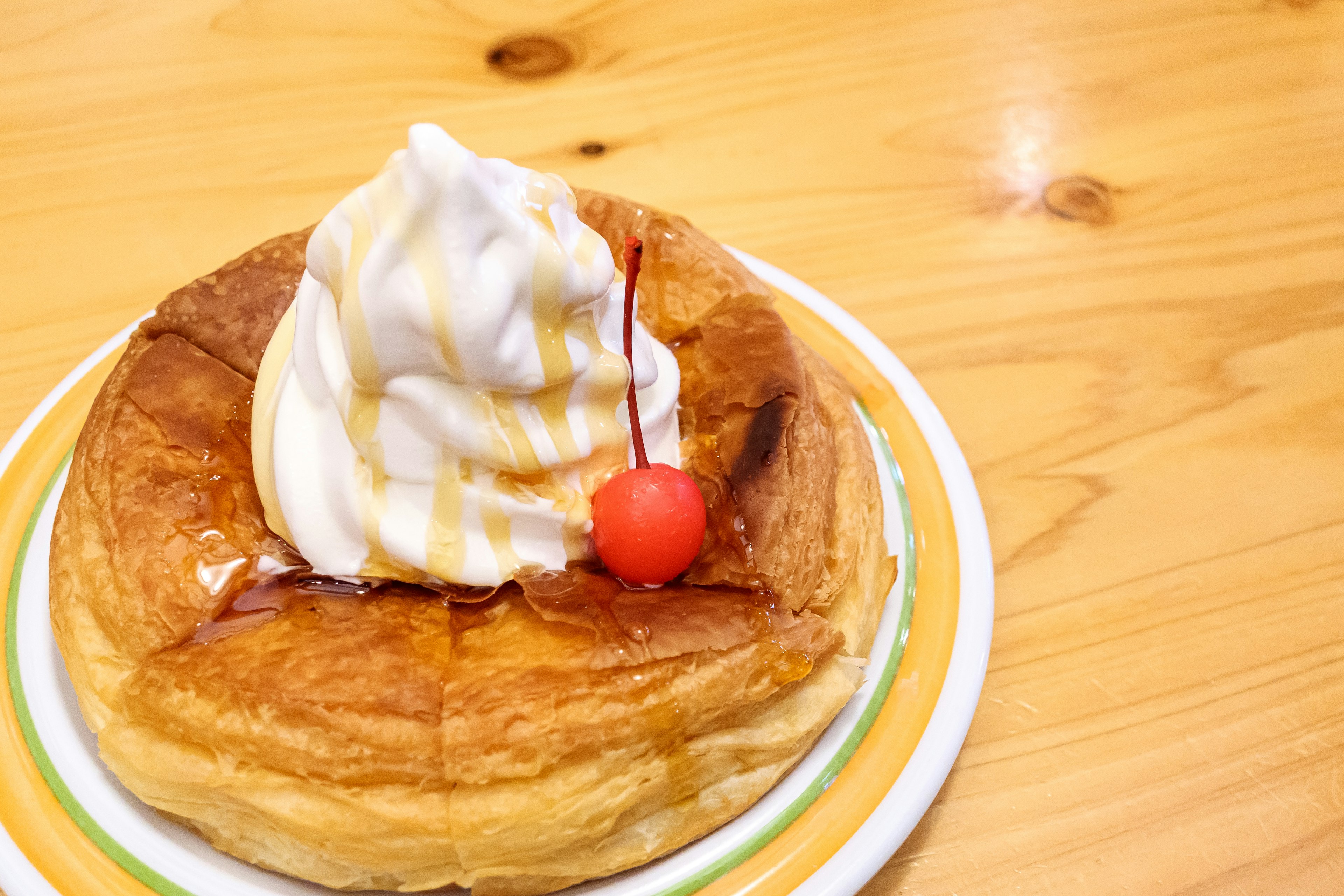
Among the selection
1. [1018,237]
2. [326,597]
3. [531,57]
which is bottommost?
[1018,237]

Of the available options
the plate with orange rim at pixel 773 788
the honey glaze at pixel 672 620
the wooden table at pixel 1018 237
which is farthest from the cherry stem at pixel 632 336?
the wooden table at pixel 1018 237

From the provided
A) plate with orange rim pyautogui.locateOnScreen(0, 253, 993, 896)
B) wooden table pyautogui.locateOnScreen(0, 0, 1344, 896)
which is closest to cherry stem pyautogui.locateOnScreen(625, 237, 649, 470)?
plate with orange rim pyautogui.locateOnScreen(0, 253, 993, 896)

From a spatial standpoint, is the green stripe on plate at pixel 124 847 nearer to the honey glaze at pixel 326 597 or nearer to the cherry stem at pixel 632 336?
the honey glaze at pixel 326 597

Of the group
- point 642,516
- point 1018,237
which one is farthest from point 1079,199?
point 642,516

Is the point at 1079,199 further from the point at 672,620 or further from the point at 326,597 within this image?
the point at 326,597

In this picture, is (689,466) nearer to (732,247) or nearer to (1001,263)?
(732,247)

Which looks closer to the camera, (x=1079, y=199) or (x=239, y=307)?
(x=239, y=307)

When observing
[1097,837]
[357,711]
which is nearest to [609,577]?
[357,711]
